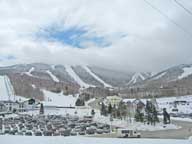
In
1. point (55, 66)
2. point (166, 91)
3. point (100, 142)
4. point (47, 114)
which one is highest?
point (55, 66)

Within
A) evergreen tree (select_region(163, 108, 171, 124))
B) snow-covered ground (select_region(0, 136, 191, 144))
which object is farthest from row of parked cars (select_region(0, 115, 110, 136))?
evergreen tree (select_region(163, 108, 171, 124))

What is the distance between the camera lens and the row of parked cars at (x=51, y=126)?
Result: 6.95m

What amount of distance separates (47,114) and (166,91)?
2.47 metres

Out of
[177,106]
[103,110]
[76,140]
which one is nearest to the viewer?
[76,140]

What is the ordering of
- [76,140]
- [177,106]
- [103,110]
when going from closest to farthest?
[76,140]
[177,106]
[103,110]

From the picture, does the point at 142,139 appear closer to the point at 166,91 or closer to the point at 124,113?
the point at 124,113

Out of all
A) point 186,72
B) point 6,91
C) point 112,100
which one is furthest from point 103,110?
point 6,91

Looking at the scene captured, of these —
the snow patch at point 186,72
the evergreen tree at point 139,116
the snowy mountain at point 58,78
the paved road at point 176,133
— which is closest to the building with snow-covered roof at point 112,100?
the snowy mountain at point 58,78

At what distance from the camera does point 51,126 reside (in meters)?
7.00

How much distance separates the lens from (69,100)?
7043mm

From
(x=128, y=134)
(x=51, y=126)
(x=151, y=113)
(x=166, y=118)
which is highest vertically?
(x=151, y=113)

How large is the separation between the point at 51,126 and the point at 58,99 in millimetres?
572

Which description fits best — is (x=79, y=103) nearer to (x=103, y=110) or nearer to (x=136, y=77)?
(x=103, y=110)

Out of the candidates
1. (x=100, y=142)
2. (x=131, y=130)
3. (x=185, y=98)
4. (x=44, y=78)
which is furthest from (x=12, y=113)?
(x=185, y=98)
